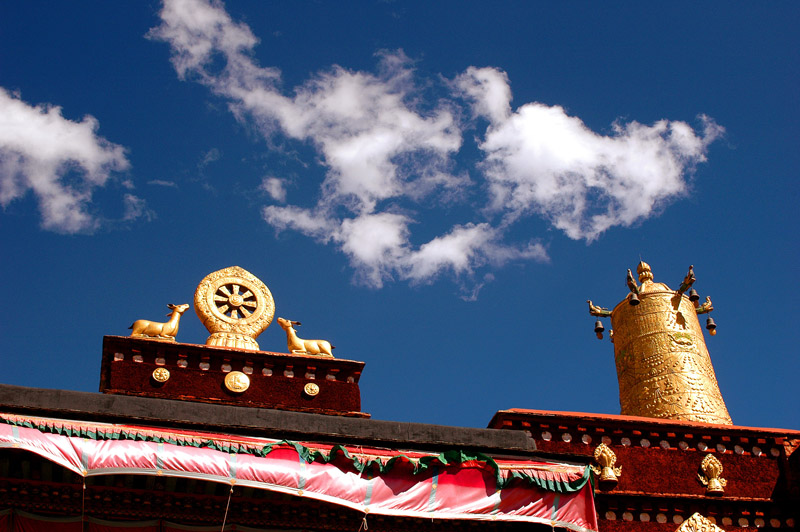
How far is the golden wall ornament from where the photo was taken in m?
13.7

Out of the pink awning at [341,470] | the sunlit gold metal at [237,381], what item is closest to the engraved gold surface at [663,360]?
the pink awning at [341,470]

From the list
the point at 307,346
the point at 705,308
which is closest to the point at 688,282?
the point at 705,308

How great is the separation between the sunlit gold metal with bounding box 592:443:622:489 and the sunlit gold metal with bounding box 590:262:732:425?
367 centimetres

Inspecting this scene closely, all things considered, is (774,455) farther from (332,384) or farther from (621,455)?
(332,384)

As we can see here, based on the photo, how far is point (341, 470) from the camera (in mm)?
11609

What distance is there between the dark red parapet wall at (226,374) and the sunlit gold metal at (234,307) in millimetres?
572

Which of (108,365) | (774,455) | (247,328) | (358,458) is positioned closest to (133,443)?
(358,458)

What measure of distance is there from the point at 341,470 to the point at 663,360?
9102 millimetres

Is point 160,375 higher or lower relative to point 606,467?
higher

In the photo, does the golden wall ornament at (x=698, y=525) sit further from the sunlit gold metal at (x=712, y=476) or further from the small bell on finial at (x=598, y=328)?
the small bell on finial at (x=598, y=328)

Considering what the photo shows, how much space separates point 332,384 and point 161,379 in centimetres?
281

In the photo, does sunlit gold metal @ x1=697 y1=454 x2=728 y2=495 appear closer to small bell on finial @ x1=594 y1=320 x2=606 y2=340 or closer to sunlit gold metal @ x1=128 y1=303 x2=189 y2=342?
small bell on finial @ x1=594 y1=320 x2=606 y2=340

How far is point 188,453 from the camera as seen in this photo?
11039 millimetres

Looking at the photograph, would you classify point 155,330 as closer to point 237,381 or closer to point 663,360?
point 237,381
